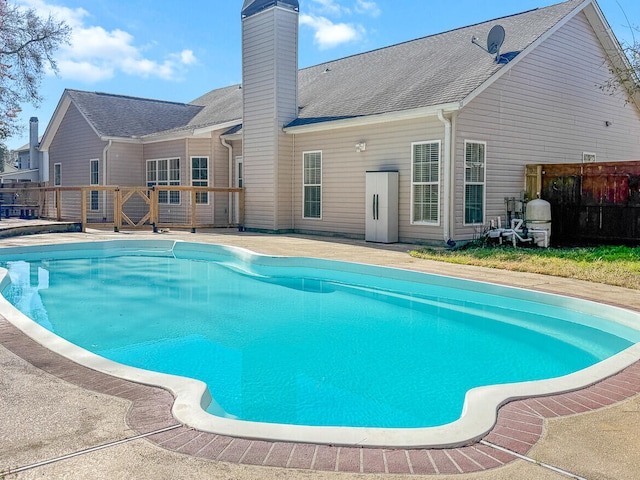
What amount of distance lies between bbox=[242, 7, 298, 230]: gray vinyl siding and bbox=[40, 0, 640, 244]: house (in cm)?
3

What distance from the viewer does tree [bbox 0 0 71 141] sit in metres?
19.8

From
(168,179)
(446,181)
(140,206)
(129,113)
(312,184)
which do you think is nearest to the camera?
(446,181)

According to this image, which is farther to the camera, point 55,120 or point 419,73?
point 55,120

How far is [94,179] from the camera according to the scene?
19.2 metres

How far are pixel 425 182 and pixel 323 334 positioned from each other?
6178 mm

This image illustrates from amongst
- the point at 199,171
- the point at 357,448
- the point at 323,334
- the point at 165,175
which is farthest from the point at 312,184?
the point at 357,448

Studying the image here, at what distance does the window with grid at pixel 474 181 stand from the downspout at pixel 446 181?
0.49 m

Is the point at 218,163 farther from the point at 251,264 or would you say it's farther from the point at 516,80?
the point at 516,80

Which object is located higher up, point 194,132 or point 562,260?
point 194,132

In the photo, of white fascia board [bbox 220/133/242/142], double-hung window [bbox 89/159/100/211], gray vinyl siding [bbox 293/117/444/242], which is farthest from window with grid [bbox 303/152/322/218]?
double-hung window [bbox 89/159/100/211]

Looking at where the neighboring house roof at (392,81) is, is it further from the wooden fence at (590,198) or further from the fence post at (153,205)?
the wooden fence at (590,198)

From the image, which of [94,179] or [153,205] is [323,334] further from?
[94,179]

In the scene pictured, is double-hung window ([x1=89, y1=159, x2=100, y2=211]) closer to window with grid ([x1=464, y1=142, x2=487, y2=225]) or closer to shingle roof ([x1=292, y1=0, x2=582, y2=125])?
shingle roof ([x1=292, y1=0, x2=582, y2=125])

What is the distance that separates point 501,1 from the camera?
52.1 ft
